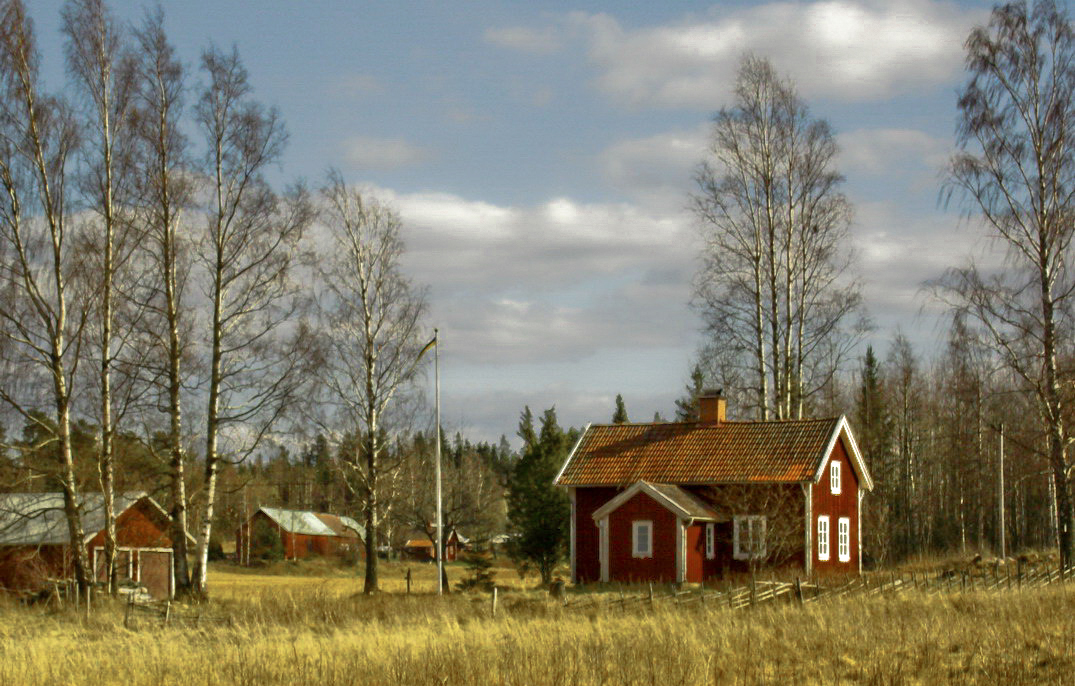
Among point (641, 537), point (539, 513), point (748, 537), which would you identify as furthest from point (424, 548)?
point (748, 537)

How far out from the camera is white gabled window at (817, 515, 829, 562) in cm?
3430

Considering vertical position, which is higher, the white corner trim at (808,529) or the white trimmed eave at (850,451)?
the white trimmed eave at (850,451)

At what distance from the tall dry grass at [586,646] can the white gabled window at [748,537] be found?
375 inches

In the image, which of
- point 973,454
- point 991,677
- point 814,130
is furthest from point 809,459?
point 973,454

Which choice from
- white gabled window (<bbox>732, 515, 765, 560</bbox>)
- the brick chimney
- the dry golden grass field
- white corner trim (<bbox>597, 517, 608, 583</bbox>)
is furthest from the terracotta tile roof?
the dry golden grass field

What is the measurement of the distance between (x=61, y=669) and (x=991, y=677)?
38.0 ft

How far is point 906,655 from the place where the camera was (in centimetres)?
1595

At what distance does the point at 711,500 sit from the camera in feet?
114

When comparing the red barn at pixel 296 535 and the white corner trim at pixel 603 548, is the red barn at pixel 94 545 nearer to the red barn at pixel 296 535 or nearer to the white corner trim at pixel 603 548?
the white corner trim at pixel 603 548

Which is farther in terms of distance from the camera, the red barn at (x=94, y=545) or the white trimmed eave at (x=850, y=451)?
the red barn at (x=94, y=545)

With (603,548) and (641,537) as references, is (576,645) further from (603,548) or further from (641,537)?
(603,548)

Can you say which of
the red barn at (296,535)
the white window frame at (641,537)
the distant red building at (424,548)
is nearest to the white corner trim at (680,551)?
the white window frame at (641,537)

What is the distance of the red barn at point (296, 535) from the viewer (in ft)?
236

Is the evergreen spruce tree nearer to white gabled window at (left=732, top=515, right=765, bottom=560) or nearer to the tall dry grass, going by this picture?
white gabled window at (left=732, top=515, right=765, bottom=560)
